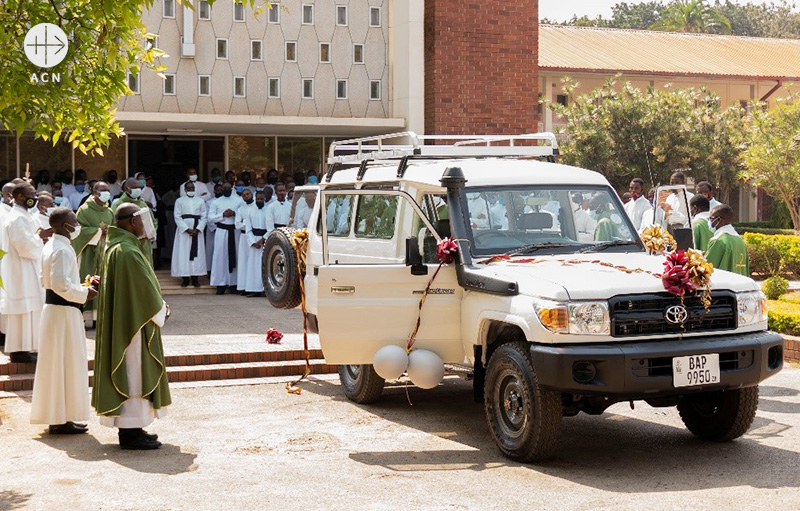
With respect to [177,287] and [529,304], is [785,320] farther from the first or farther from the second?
[177,287]

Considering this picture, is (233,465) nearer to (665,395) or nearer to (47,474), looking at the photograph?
(47,474)

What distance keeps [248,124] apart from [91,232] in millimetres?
6635

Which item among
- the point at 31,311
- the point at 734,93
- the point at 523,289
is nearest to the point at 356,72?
the point at 31,311

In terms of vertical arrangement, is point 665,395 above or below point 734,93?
below

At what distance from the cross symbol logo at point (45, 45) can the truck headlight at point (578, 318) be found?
4797 mm

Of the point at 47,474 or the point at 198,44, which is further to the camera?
the point at 198,44

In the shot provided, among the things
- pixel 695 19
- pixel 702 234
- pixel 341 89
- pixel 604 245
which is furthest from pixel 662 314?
pixel 695 19

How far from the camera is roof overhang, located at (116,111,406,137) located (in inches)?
786

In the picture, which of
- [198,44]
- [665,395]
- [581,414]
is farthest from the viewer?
[198,44]

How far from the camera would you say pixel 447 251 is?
9242 millimetres

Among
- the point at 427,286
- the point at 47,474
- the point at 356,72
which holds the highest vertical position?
→ the point at 356,72

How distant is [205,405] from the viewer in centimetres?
1106

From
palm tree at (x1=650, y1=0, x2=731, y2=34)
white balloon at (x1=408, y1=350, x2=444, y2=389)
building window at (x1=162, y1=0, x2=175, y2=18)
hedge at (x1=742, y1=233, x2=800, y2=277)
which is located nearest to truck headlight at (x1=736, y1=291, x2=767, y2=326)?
white balloon at (x1=408, y1=350, x2=444, y2=389)

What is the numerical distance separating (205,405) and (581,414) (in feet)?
11.3
